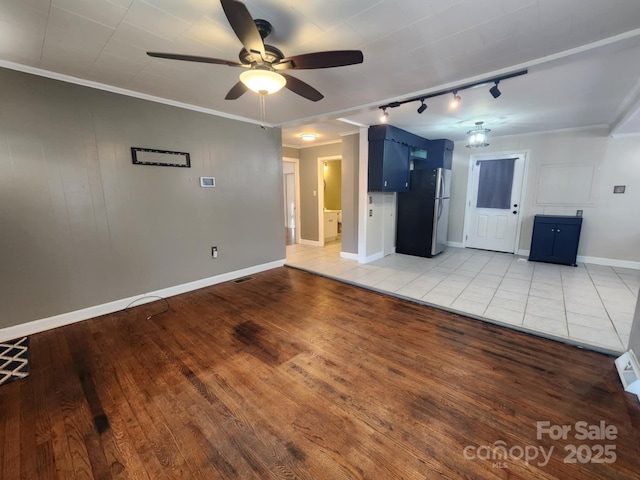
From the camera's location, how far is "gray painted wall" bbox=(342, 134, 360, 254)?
5000mm

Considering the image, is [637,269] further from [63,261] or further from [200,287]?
[63,261]

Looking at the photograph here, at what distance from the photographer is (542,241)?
192 inches

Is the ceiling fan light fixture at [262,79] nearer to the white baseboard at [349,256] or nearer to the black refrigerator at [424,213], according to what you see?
the white baseboard at [349,256]

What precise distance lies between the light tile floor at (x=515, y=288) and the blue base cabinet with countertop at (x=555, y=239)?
0.20 meters

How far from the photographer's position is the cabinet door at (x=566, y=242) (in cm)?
458

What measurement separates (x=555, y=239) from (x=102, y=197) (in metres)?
7.03

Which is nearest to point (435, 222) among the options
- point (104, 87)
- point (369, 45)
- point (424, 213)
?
point (424, 213)

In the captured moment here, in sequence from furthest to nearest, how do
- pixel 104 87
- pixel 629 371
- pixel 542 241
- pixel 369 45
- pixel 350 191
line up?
pixel 350 191 < pixel 542 241 < pixel 104 87 < pixel 369 45 < pixel 629 371

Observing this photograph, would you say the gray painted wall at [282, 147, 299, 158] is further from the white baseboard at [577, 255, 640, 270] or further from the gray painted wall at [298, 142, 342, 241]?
the white baseboard at [577, 255, 640, 270]

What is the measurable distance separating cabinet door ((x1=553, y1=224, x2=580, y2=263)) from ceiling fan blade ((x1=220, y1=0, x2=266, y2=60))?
571 centimetres

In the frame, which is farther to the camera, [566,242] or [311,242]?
[311,242]

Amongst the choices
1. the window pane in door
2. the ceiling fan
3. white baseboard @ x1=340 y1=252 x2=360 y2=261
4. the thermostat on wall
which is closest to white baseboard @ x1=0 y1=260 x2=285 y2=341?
the thermostat on wall

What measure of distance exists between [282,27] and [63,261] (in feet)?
10.2

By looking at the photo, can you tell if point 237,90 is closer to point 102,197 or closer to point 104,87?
point 104,87
